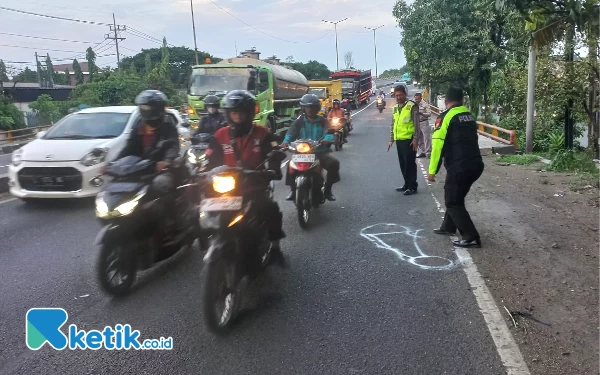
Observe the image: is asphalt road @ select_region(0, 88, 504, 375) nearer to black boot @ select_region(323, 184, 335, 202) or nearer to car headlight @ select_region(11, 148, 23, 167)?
black boot @ select_region(323, 184, 335, 202)

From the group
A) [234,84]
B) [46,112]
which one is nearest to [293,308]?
[234,84]

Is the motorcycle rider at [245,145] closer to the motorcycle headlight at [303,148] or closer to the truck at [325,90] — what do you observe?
the motorcycle headlight at [303,148]

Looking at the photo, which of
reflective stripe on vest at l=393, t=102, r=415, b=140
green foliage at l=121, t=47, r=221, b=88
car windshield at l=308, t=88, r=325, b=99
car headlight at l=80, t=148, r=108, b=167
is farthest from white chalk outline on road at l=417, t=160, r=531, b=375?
green foliage at l=121, t=47, r=221, b=88

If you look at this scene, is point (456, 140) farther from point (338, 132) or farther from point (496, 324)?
point (338, 132)

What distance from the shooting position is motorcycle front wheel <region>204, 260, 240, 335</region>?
3.96 meters

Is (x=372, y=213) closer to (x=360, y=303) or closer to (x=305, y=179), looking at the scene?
(x=305, y=179)

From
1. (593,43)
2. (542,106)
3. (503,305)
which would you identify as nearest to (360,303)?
(503,305)

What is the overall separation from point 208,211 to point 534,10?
16.1 ft

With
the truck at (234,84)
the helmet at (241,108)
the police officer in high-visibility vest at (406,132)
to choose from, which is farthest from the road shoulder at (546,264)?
the truck at (234,84)

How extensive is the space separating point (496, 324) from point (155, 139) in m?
3.75

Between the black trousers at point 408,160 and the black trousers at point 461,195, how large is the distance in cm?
326

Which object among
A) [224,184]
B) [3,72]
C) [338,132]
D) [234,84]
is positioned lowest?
[338,132]

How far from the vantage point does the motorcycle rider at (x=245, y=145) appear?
5.04 m

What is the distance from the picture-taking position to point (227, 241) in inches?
166
